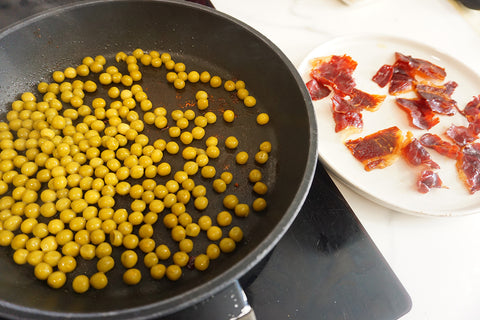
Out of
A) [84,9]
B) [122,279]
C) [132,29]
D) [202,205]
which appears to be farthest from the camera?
[132,29]

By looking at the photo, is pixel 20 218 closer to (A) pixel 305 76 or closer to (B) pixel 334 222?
(B) pixel 334 222

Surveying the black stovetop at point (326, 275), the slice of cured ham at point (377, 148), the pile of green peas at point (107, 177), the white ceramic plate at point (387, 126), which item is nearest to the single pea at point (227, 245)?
the pile of green peas at point (107, 177)

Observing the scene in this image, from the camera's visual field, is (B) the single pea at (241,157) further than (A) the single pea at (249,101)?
No

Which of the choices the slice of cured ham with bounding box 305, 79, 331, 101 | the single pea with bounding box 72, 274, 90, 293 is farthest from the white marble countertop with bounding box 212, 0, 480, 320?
the single pea with bounding box 72, 274, 90, 293

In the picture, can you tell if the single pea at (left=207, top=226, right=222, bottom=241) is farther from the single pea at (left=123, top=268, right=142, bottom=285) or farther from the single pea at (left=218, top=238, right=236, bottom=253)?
the single pea at (left=123, top=268, right=142, bottom=285)

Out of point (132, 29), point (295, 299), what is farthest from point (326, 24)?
point (295, 299)

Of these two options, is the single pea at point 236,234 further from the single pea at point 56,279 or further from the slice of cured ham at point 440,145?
the slice of cured ham at point 440,145
